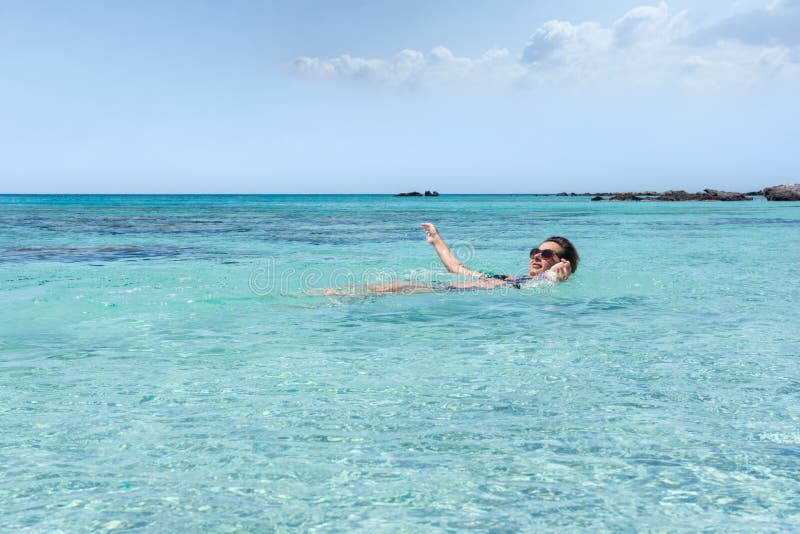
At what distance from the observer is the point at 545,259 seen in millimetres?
9797

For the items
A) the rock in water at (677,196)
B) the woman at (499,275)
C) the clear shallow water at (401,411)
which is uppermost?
the rock in water at (677,196)

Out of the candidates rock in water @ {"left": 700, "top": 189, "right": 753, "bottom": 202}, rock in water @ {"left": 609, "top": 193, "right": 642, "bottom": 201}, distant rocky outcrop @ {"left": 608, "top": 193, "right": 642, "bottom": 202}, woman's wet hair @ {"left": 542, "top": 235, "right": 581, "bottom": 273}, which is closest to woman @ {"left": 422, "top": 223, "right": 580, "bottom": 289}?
woman's wet hair @ {"left": 542, "top": 235, "right": 581, "bottom": 273}

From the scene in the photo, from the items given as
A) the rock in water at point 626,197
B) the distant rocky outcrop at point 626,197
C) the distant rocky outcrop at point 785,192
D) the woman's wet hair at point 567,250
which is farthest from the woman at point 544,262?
the rock in water at point 626,197

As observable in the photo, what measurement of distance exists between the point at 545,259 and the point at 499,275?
0.80m

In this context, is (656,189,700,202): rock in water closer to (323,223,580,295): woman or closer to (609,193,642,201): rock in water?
(609,193,642,201): rock in water

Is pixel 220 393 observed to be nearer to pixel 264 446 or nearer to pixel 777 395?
pixel 264 446

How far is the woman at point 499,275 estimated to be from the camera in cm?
935

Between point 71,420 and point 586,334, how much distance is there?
5045mm

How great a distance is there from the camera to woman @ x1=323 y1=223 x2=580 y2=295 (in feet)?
30.7

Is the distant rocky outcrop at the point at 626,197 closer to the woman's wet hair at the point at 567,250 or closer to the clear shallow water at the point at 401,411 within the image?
the woman's wet hair at the point at 567,250

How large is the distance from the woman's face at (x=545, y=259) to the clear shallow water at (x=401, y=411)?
65cm

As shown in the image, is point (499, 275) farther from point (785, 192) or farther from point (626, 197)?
point (626, 197)

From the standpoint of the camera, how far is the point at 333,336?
654 cm

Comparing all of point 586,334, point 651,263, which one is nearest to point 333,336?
point 586,334
